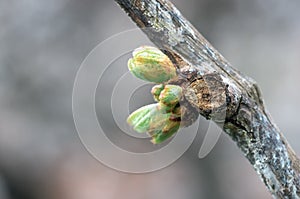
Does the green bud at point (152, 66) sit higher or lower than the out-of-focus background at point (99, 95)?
lower

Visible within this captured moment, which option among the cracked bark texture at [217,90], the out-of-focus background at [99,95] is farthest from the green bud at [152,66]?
the out-of-focus background at [99,95]

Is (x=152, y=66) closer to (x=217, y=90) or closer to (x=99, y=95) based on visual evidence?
(x=217, y=90)

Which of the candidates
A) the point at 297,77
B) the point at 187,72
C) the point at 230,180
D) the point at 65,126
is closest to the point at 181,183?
the point at 230,180

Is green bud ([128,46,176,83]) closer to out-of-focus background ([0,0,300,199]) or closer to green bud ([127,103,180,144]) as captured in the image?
green bud ([127,103,180,144])

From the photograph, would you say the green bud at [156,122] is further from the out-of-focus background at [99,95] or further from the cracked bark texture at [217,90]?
the out-of-focus background at [99,95]

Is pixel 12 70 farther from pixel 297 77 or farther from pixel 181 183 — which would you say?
pixel 297 77

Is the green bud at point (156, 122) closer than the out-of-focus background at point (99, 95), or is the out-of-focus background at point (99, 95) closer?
the green bud at point (156, 122)
